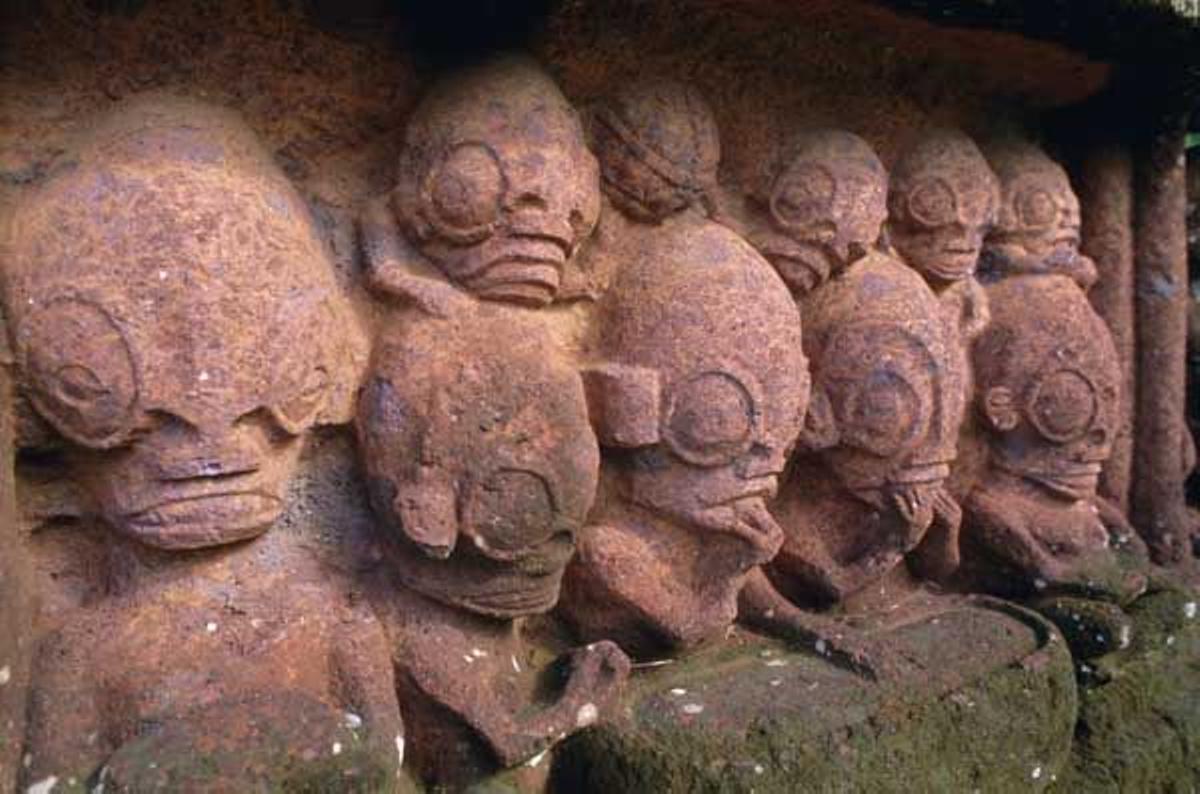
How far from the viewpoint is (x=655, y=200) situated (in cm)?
144

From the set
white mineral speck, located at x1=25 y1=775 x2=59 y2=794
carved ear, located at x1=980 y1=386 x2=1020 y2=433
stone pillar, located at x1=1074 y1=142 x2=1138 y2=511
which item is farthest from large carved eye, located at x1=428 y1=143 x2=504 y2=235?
stone pillar, located at x1=1074 y1=142 x2=1138 y2=511

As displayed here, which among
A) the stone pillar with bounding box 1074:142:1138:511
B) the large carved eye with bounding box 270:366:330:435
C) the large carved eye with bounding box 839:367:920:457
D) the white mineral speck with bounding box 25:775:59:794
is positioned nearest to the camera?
the white mineral speck with bounding box 25:775:59:794

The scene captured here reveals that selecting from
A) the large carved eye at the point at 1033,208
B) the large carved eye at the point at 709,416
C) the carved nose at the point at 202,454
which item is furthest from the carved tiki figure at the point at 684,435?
the large carved eye at the point at 1033,208

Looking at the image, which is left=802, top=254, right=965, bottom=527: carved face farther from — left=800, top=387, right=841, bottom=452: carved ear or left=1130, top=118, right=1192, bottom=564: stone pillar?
left=1130, top=118, right=1192, bottom=564: stone pillar

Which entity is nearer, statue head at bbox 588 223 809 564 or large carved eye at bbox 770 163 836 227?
statue head at bbox 588 223 809 564

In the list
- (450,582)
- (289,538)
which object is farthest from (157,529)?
(450,582)

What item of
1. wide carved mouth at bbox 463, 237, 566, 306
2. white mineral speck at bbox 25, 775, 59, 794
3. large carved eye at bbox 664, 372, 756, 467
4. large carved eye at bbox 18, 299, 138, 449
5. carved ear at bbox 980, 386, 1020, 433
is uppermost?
wide carved mouth at bbox 463, 237, 566, 306

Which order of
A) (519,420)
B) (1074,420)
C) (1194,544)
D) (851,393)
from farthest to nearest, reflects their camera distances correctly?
1. (1194,544)
2. (1074,420)
3. (851,393)
4. (519,420)

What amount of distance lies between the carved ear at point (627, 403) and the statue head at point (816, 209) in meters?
0.34

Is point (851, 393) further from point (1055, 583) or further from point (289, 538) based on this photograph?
point (289, 538)

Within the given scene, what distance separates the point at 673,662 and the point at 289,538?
0.53 meters

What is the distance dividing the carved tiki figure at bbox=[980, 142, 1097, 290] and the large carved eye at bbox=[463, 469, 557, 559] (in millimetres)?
1048

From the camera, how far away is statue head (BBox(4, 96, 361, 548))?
3.52 ft

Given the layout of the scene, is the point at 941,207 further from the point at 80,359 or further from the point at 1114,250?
the point at 80,359
